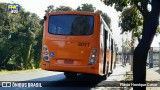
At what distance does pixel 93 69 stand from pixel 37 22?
43350 mm

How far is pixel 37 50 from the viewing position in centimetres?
6150

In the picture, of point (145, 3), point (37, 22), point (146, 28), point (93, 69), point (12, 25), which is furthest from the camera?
point (37, 22)

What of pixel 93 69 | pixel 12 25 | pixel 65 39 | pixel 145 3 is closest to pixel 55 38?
pixel 65 39

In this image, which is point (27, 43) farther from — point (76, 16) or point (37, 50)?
point (76, 16)

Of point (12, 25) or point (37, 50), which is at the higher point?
point (12, 25)

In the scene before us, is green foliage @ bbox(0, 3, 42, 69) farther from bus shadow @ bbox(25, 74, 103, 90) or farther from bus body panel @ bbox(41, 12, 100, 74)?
bus body panel @ bbox(41, 12, 100, 74)

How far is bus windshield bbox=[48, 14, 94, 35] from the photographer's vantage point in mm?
14461

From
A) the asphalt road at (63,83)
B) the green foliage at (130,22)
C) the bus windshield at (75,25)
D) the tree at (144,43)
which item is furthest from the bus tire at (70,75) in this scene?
the tree at (144,43)

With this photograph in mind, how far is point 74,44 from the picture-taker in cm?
1440

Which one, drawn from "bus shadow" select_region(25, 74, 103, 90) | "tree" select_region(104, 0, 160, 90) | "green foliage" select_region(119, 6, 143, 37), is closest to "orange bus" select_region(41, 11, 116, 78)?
"bus shadow" select_region(25, 74, 103, 90)

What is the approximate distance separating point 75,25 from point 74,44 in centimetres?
87

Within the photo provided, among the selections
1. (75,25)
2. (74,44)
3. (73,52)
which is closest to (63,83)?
(73,52)

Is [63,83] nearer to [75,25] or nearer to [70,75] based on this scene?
[70,75]

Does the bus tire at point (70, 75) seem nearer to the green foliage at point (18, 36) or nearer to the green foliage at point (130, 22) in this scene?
the green foliage at point (130, 22)
